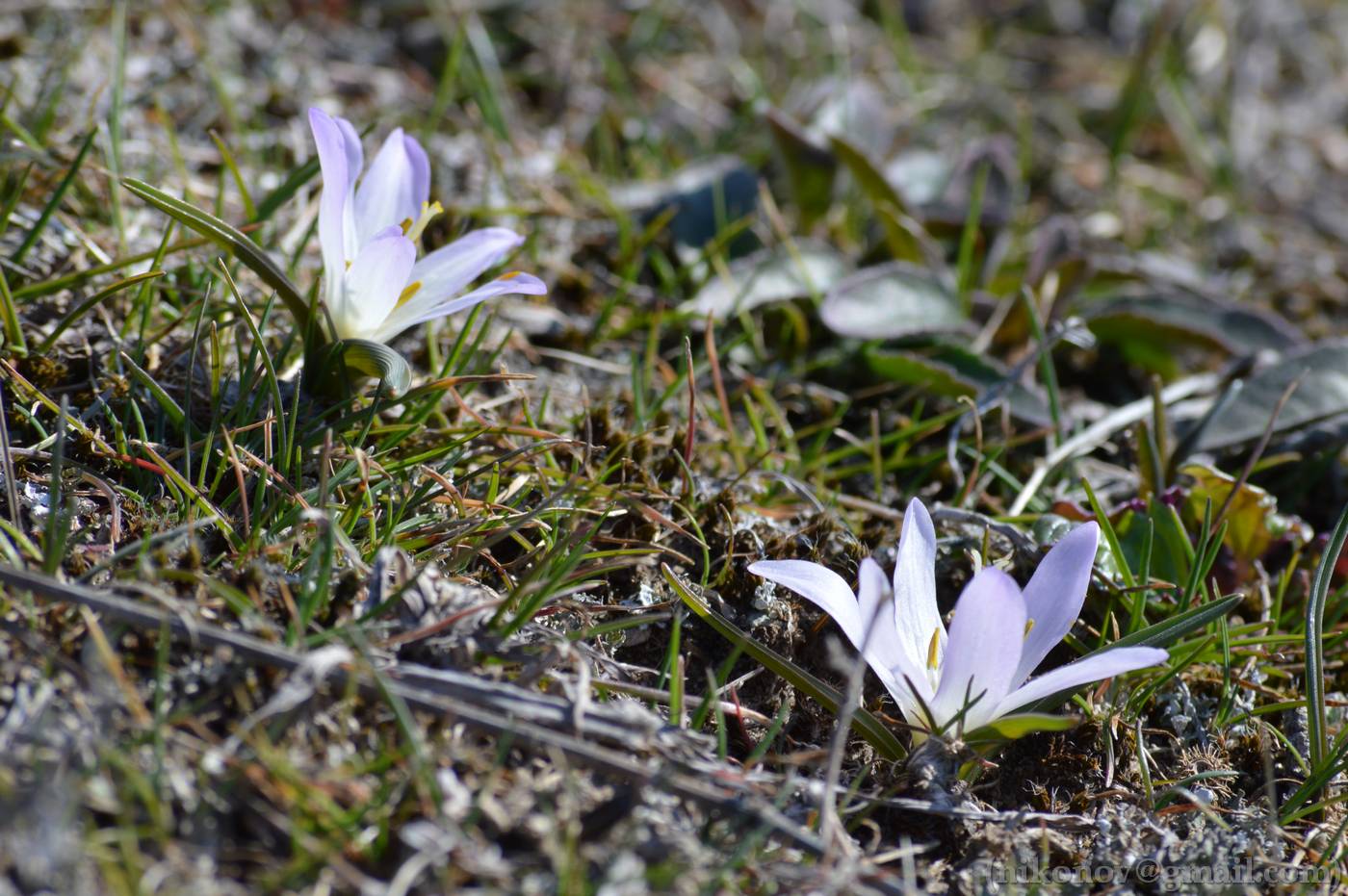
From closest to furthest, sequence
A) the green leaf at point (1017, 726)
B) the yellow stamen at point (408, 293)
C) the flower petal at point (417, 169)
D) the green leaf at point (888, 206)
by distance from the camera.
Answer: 1. the green leaf at point (1017, 726)
2. the yellow stamen at point (408, 293)
3. the flower petal at point (417, 169)
4. the green leaf at point (888, 206)

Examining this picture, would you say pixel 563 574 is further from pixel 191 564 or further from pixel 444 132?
pixel 444 132

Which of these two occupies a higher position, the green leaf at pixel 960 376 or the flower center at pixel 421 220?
the flower center at pixel 421 220

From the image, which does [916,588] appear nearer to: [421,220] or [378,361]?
[378,361]

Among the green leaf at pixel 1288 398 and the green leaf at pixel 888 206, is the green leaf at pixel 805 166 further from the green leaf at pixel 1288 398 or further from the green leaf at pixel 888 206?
the green leaf at pixel 1288 398

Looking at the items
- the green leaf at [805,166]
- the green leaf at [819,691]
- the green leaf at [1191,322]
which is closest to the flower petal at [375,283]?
the green leaf at [819,691]

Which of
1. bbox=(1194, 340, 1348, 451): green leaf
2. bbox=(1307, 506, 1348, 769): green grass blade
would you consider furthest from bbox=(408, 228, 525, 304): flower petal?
bbox=(1194, 340, 1348, 451): green leaf

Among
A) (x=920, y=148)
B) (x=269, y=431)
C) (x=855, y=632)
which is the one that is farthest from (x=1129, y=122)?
(x=269, y=431)

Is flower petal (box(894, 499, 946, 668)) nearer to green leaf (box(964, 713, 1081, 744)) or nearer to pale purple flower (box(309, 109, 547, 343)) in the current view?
green leaf (box(964, 713, 1081, 744))
